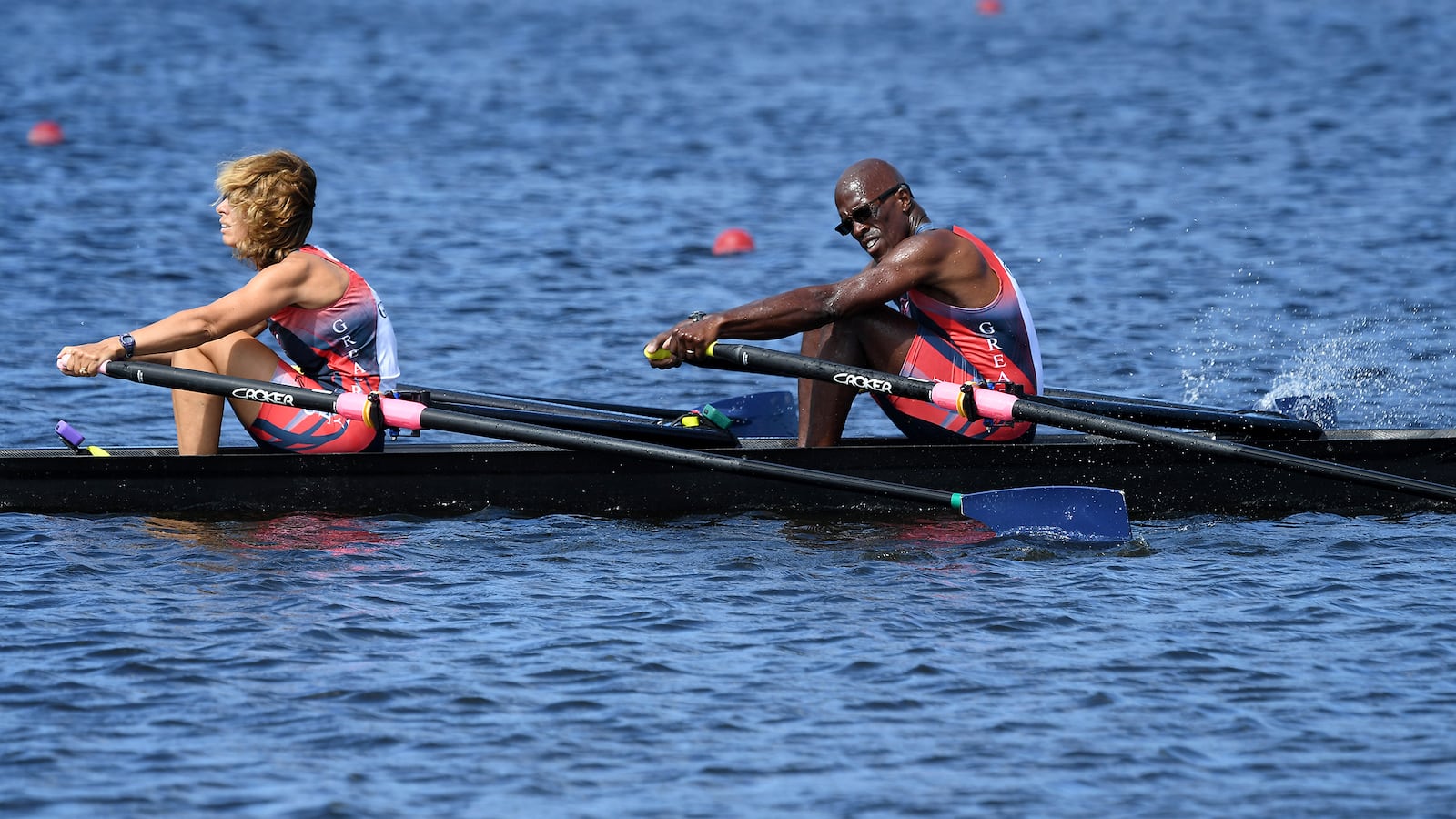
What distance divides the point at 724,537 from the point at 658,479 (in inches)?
18.0

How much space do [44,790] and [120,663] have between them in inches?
40.3

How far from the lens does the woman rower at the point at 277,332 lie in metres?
7.66

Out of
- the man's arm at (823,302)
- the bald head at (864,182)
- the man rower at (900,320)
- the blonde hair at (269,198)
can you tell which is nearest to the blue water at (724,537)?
the man rower at (900,320)

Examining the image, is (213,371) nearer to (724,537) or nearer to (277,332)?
(277,332)

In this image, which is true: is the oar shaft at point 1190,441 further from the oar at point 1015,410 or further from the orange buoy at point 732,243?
the orange buoy at point 732,243

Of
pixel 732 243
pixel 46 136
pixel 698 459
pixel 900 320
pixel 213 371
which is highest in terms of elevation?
pixel 46 136

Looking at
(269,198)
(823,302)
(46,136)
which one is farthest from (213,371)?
(46,136)

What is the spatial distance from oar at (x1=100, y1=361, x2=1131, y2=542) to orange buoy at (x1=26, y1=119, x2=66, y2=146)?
1554cm


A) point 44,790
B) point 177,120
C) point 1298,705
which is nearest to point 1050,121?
point 177,120

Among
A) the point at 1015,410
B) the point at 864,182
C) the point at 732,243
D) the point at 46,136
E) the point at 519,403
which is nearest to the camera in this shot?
the point at 1015,410

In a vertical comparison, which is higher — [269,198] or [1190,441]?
[269,198]

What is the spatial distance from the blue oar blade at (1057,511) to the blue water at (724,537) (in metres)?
0.13

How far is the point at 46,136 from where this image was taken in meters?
21.9

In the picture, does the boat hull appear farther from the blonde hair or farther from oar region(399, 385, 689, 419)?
the blonde hair
